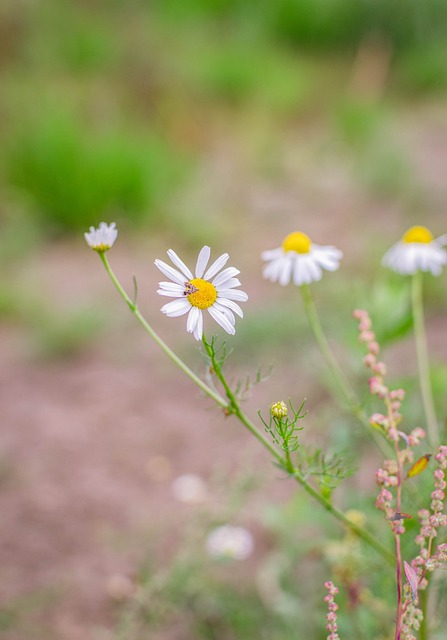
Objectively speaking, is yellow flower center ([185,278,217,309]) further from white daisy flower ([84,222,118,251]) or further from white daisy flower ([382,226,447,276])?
white daisy flower ([382,226,447,276])

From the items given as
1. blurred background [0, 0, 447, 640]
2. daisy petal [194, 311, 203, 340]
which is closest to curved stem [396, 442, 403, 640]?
blurred background [0, 0, 447, 640]

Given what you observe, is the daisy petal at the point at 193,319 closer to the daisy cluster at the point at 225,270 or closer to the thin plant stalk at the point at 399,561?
the daisy cluster at the point at 225,270

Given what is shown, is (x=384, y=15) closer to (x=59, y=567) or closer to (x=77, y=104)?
(x=77, y=104)

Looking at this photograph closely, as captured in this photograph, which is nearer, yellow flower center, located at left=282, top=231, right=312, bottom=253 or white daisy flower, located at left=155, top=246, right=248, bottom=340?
white daisy flower, located at left=155, top=246, right=248, bottom=340

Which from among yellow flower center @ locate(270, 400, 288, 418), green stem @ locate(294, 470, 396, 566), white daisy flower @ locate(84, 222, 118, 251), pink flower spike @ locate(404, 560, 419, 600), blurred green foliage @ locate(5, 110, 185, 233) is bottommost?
pink flower spike @ locate(404, 560, 419, 600)

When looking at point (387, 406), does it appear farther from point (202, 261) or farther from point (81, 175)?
point (81, 175)

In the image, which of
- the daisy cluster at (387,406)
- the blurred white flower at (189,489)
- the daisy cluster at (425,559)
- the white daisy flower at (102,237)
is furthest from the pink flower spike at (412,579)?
the blurred white flower at (189,489)

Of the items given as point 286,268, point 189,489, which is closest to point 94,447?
point 189,489
